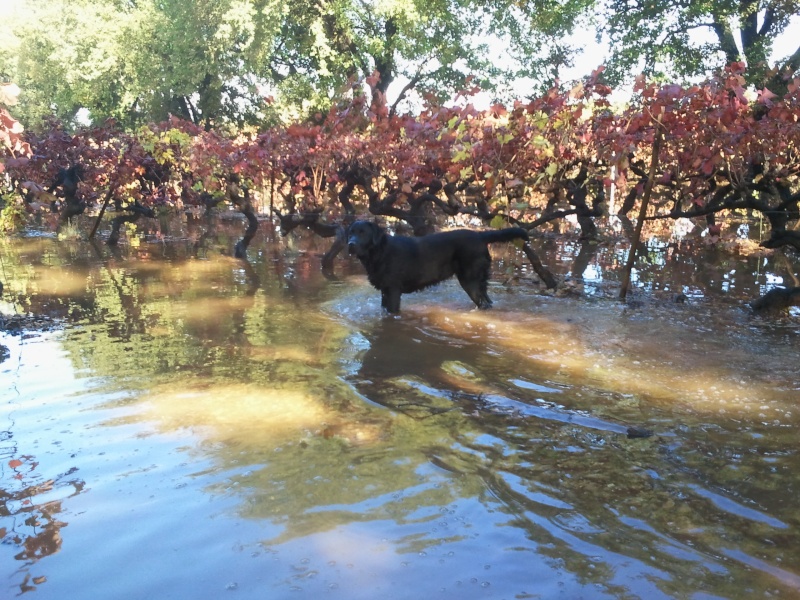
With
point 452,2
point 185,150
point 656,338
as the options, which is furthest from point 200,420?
point 452,2

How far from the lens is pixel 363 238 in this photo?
24.3ft

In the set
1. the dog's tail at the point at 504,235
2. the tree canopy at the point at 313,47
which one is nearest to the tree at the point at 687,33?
the tree canopy at the point at 313,47

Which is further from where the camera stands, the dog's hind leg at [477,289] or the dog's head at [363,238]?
the dog's hind leg at [477,289]

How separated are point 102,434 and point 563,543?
289 cm

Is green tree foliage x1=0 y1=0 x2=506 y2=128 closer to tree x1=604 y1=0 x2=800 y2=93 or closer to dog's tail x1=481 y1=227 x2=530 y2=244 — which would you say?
tree x1=604 y1=0 x2=800 y2=93

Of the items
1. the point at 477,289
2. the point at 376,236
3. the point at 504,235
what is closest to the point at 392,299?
the point at 376,236

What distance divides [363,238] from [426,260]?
93 centimetres

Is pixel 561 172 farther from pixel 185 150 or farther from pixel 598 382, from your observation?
pixel 185 150

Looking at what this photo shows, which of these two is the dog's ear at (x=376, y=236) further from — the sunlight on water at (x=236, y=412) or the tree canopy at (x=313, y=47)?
the tree canopy at (x=313, y=47)

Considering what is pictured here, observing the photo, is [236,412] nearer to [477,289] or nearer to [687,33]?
[477,289]

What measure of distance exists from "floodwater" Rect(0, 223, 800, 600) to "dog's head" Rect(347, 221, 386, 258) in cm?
87

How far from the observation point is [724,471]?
350cm

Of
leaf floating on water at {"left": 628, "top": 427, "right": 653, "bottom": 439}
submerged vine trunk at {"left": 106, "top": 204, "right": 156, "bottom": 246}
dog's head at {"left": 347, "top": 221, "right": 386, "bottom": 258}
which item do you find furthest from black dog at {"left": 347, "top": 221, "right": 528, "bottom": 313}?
submerged vine trunk at {"left": 106, "top": 204, "right": 156, "bottom": 246}

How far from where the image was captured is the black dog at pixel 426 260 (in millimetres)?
7680
